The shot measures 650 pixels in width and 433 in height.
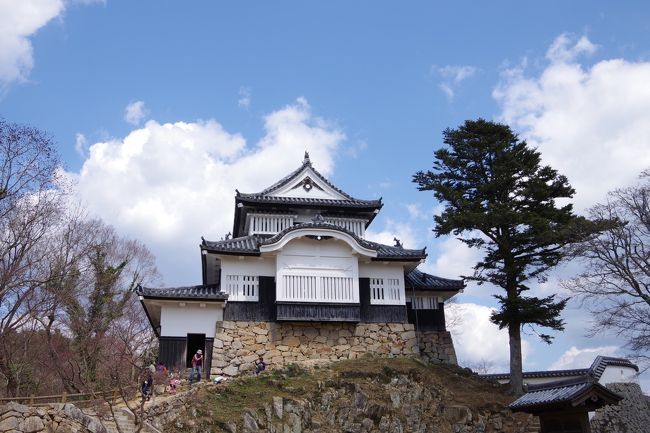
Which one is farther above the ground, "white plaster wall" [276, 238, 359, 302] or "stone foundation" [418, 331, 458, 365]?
"white plaster wall" [276, 238, 359, 302]

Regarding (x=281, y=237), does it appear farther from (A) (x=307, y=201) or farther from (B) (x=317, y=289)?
(A) (x=307, y=201)

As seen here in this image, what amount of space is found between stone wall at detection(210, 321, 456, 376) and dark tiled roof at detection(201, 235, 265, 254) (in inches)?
121

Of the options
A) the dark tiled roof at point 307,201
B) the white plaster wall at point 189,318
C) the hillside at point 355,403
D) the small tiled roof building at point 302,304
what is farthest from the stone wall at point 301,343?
the dark tiled roof at point 307,201

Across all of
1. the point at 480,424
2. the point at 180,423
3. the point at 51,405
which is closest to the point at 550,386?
the point at 480,424

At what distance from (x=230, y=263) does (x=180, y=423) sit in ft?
28.0

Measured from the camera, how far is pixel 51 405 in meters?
18.4

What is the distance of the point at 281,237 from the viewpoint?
24719 mm

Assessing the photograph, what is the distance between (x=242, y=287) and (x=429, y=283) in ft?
29.2

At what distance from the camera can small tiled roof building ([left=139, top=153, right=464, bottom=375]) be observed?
24094 mm

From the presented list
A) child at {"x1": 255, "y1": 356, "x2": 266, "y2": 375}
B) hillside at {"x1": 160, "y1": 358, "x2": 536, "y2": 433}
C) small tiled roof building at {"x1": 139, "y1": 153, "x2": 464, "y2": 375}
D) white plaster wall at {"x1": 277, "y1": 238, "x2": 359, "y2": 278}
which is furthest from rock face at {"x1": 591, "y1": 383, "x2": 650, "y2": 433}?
child at {"x1": 255, "y1": 356, "x2": 266, "y2": 375}

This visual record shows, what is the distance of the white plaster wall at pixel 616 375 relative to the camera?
2677 centimetres

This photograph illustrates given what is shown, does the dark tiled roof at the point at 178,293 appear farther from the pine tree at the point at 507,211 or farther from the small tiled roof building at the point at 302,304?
the pine tree at the point at 507,211

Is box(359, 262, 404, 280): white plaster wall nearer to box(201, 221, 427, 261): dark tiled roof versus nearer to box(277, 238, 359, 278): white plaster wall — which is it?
box(201, 221, 427, 261): dark tiled roof

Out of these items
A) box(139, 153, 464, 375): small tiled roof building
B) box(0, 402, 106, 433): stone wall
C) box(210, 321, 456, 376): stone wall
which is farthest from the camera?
box(139, 153, 464, 375): small tiled roof building
